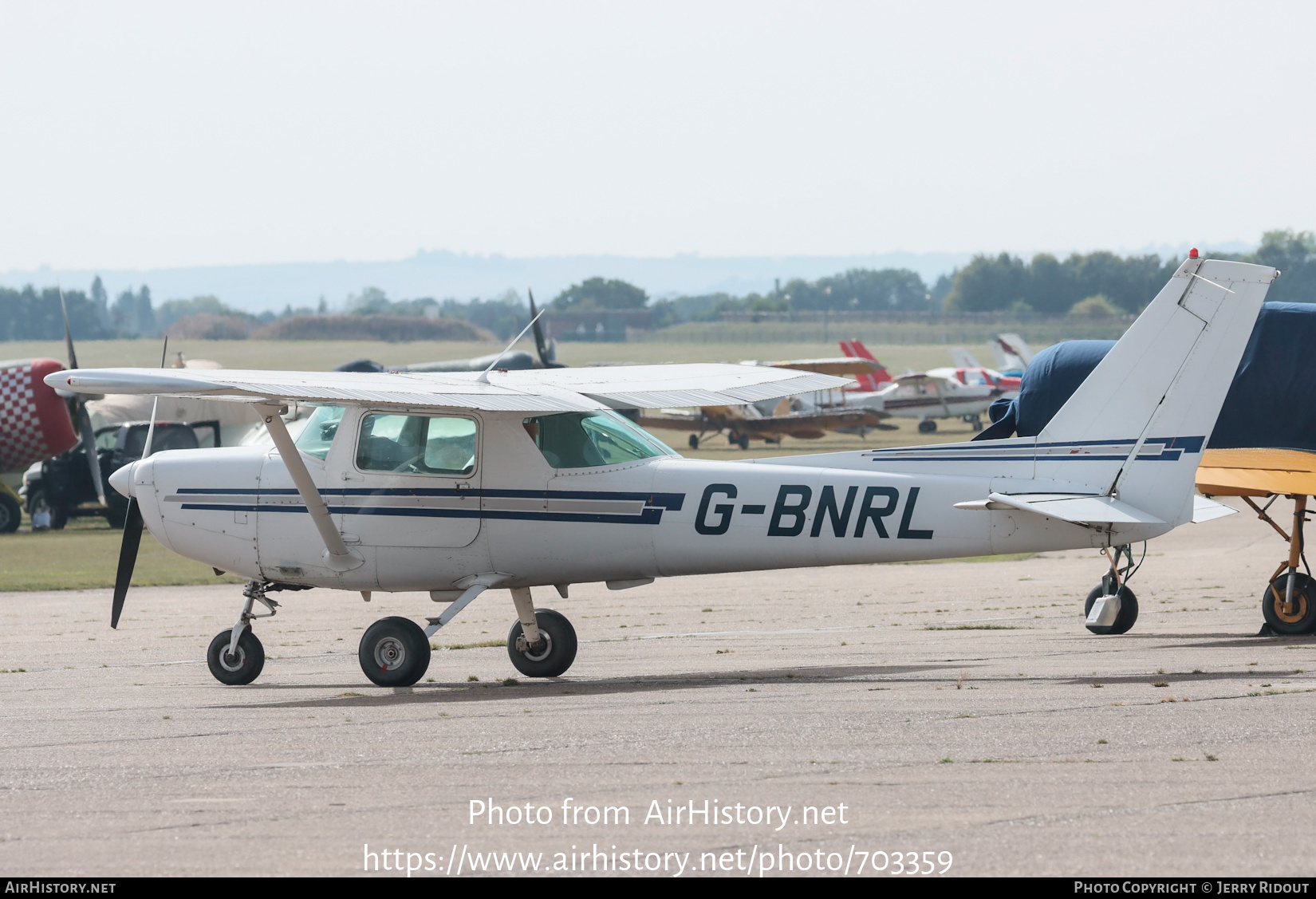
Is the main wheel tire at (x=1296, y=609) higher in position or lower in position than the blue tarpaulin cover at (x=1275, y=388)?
lower

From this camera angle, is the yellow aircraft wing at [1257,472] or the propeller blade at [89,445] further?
the propeller blade at [89,445]

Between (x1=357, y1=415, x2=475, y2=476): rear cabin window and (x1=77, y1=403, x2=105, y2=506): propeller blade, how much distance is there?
22151mm

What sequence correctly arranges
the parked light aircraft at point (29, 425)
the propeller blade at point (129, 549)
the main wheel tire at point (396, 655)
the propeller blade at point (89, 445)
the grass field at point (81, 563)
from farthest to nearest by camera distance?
1. the propeller blade at point (89, 445)
2. the parked light aircraft at point (29, 425)
3. the grass field at point (81, 563)
4. the propeller blade at point (129, 549)
5. the main wheel tire at point (396, 655)

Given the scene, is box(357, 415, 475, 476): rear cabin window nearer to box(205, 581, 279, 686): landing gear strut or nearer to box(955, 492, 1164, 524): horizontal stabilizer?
box(205, 581, 279, 686): landing gear strut

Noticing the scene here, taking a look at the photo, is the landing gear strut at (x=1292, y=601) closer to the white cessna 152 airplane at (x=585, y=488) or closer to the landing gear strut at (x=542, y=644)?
the white cessna 152 airplane at (x=585, y=488)

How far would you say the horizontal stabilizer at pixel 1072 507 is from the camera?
32.8 ft

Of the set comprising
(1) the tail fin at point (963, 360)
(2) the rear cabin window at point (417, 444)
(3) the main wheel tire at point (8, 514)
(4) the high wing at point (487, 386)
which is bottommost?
(3) the main wheel tire at point (8, 514)

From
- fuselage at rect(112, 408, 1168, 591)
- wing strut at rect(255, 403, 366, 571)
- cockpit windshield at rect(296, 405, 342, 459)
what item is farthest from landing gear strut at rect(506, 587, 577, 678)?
cockpit windshield at rect(296, 405, 342, 459)

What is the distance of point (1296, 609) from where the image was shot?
43.5ft

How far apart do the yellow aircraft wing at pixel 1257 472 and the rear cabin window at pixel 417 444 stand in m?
6.16

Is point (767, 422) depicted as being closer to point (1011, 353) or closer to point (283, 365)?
point (1011, 353)

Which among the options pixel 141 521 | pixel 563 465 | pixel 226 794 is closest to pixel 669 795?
pixel 226 794

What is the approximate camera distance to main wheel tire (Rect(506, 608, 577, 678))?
11.6 meters

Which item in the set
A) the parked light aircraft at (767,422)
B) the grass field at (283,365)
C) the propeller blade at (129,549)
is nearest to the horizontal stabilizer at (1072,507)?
the grass field at (283,365)
